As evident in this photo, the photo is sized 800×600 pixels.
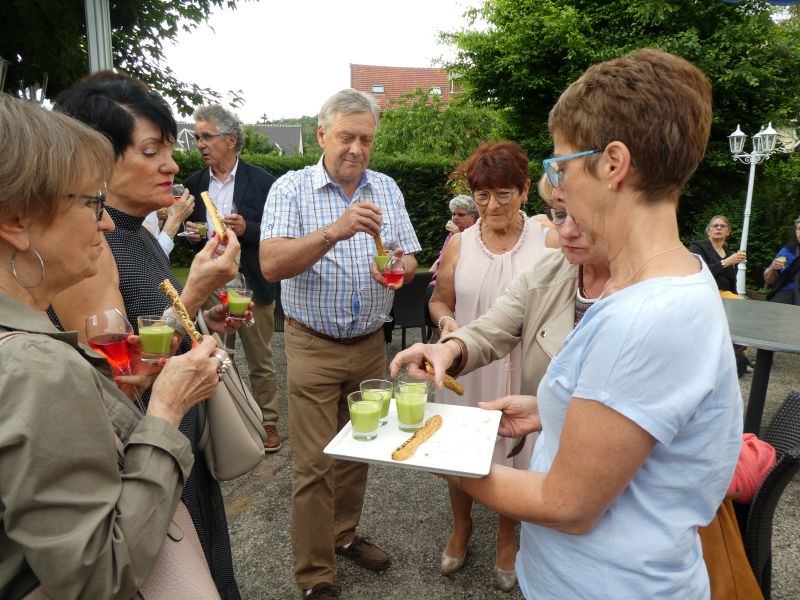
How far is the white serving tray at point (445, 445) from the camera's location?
1412 mm

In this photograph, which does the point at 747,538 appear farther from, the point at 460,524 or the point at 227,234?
the point at 227,234

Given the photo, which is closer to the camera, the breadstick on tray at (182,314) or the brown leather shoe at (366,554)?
the breadstick on tray at (182,314)

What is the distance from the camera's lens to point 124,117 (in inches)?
75.9

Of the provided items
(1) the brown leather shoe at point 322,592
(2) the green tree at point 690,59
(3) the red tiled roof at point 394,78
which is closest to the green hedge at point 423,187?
(2) the green tree at point 690,59

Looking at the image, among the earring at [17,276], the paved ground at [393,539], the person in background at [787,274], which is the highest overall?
the earring at [17,276]

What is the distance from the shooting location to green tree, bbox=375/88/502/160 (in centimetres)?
1858

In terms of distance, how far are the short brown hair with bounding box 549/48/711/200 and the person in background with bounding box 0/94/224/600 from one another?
1.19 meters

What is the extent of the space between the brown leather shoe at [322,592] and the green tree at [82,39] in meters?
5.46

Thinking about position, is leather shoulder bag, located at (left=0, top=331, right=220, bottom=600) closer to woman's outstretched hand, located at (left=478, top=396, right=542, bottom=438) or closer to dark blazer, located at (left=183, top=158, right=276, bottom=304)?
woman's outstretched hand, located at (left=478, top=396, right=542, bottom=438)

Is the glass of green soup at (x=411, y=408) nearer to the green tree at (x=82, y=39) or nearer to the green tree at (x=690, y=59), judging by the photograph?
the green tree at (x=82, y=39)

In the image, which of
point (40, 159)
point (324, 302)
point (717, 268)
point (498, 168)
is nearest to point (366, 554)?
point (324, 302)

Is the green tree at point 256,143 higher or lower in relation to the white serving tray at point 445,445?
higher

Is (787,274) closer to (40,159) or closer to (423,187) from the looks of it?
(40,159)

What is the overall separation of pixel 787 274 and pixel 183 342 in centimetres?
743
